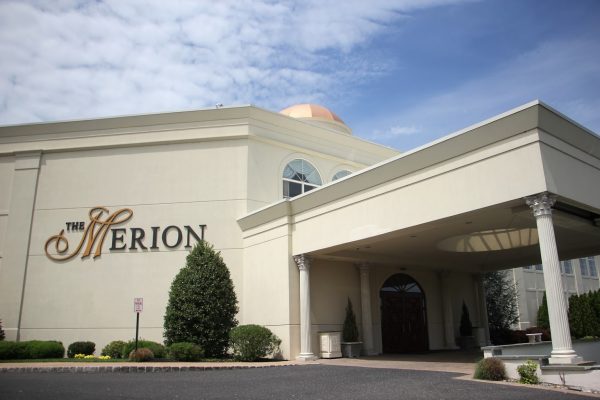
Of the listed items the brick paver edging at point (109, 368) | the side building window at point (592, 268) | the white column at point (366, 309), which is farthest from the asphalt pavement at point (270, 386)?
the side building window at point (592, 268)

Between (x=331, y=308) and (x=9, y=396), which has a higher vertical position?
(x=331, y=308)

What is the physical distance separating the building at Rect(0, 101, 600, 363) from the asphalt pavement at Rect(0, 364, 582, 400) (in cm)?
526

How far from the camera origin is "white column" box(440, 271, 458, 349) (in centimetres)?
2533

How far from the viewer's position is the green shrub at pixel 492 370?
1191cm

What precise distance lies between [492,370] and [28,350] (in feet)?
56.6

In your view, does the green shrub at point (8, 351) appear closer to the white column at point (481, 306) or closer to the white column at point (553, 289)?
the white column at point (553, 289)

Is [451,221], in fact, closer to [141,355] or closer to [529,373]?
[529,373]

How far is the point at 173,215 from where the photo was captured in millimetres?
23578

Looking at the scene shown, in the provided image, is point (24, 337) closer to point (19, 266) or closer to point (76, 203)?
point (19, 266)

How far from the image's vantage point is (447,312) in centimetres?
2562

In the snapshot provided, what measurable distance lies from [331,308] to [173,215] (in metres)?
8.34

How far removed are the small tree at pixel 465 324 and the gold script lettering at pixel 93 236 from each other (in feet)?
55.8

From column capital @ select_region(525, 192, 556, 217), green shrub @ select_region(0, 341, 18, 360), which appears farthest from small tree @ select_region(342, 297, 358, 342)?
green shrub @ select_region(0, 341, 18, 360)

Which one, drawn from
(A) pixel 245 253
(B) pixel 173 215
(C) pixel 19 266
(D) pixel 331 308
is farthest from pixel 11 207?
(D) pixel 331 308
